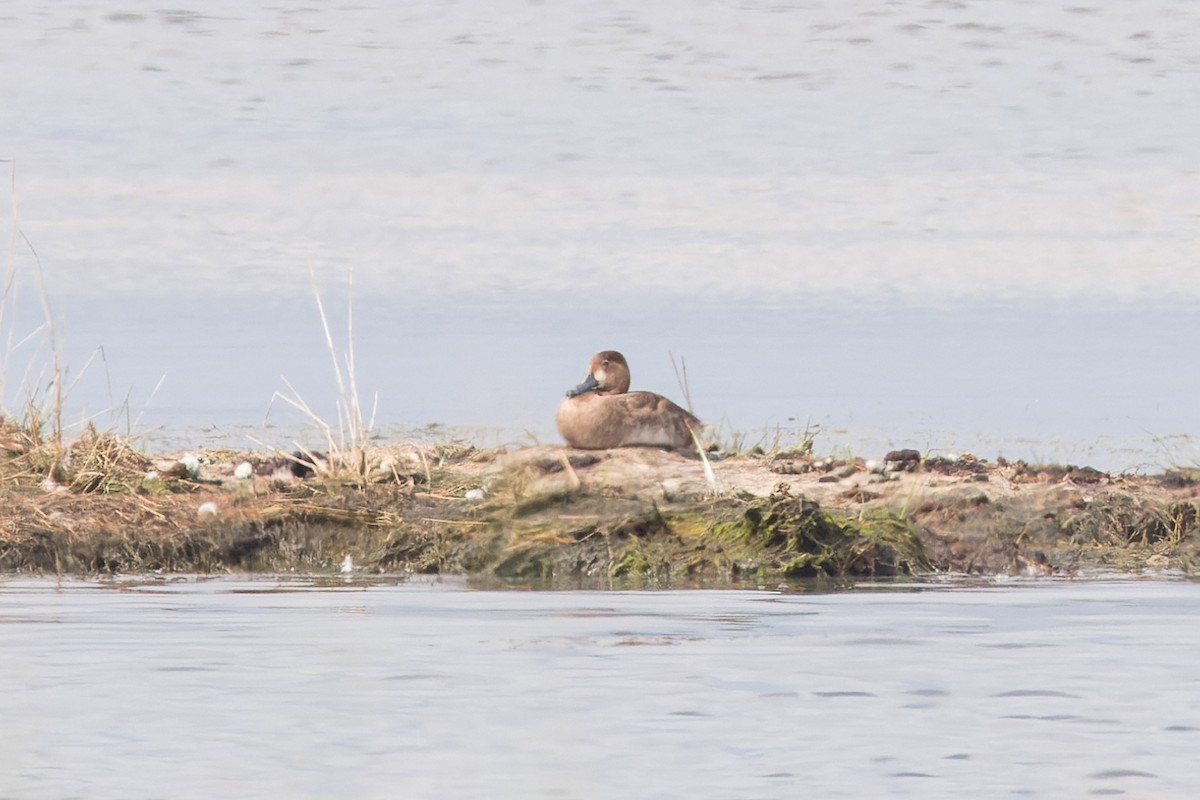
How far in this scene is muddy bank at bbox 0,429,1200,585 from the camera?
1280 cm

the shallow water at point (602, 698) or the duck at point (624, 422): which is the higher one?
the duck at point (624, 422)

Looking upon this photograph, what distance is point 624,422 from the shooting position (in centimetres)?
1731

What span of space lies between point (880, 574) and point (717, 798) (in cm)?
762

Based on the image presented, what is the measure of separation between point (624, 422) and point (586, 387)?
1.28 metres

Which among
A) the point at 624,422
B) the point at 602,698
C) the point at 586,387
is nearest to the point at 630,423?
the point at 624,422

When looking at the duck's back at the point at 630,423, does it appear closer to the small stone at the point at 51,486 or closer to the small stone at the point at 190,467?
the small stone at the point at 190,467

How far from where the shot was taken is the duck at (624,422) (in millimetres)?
17297

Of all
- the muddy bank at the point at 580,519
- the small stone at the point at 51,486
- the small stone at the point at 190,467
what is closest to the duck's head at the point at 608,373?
the muddy bank at the point at 580,519

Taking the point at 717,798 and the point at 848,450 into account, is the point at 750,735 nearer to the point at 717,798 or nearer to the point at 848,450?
the point at 717,798

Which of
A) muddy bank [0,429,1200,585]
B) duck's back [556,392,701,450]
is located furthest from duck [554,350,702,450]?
muddy bank [0,429,1200,585]

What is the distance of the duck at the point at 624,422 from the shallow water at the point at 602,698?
22.6ft

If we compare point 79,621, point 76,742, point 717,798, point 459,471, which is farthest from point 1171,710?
point 459,471

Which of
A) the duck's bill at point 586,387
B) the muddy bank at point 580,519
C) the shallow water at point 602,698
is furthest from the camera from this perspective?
the duck's bill at point 586,387

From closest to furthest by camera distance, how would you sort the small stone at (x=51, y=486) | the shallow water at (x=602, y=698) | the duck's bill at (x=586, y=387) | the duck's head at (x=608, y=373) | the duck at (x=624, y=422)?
the shallow water at (x=602, y=698)
the small stone at (x=51, y=486)
the duck at (x=624, y=422)
the duck's bill at (x=586, y=387)
the duck's head at (x=608, y=373)
